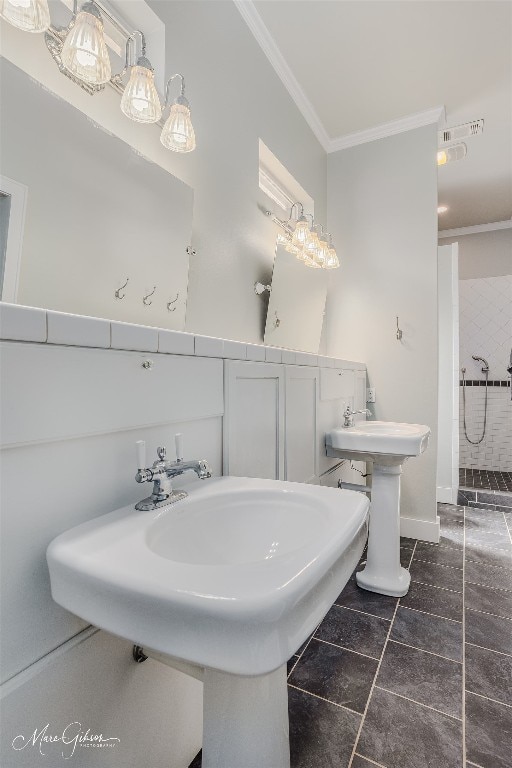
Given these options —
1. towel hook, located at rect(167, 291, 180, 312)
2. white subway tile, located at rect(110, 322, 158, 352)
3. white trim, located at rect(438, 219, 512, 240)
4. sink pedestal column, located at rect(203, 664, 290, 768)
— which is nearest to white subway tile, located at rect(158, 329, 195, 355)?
white subway tile, located at rect(110, 322, 158, 352)

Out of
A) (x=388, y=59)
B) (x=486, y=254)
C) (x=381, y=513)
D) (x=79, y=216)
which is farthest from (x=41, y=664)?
(x=486, y=254)

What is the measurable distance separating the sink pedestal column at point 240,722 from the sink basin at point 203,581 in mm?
197

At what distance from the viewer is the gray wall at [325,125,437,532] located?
2469 mm

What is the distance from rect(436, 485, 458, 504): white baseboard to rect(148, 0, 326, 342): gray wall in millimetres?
2316

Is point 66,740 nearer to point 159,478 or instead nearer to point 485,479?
point 159,478

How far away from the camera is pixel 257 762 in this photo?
2.02 feet

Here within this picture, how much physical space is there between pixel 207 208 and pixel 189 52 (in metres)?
0.55

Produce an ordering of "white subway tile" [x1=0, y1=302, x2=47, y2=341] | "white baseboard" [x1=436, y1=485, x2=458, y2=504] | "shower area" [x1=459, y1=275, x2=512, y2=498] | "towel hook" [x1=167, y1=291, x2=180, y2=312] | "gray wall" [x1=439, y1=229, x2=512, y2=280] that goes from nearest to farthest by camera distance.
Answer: "white subway tile" [x1=0, y1=302, x2=47, y2=341] < "towel hook" [x1=167, y1=291, x2=180, y2=312] < "white baseboard" [x1=436, y1=485, x2=458, y2=504] < "shower area" [x1=459, y1=275, x2=512, y2=498] < "gray wall" [x1=439, y1=229, x2=512, y2=280]

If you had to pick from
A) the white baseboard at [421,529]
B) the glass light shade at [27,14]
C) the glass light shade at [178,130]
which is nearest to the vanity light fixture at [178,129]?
the glass light shade at [178,130]

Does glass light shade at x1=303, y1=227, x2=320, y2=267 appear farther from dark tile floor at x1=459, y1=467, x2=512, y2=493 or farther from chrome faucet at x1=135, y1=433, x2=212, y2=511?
dark tile floor at x1=459, y1=467, x2=512, y2=493

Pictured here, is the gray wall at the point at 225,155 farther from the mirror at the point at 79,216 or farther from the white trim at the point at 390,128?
the white trim at the point at 390,128

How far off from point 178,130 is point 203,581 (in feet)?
4.26

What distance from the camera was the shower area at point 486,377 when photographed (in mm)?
3918

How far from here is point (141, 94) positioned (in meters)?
1.05
